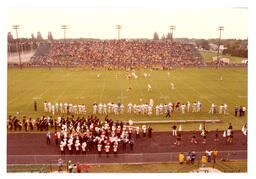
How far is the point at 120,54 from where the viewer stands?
4906 centimetres

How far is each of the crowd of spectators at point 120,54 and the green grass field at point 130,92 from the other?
12385 mm

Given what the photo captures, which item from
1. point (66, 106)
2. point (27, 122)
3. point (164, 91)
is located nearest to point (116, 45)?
point (164, 91)

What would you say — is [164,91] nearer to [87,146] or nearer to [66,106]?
[66,106]

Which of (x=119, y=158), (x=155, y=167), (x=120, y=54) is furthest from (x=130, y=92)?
(x=120, y=54)

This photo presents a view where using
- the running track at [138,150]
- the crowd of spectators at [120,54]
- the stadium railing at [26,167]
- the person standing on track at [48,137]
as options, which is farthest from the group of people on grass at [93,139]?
the crowd of spectators at [120,54]

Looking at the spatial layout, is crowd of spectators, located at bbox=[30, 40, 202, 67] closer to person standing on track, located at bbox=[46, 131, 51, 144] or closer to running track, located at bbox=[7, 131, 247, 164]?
running track, located at bbox=[7, 131, 247, 164]

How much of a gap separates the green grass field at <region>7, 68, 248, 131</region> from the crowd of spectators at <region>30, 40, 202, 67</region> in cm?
1239

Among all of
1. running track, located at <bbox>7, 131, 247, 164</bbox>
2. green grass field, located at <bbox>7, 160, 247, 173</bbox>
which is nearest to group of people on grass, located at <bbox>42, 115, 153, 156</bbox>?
running track, located at <bbox>7, 131, 247, 164</bbox>

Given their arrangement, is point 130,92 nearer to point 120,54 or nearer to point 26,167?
point 26,167

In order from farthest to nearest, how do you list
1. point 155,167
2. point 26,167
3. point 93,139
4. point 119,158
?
point 93,139, point 119,158, point 155,167, point 26,167

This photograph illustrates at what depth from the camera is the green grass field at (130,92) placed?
18.0m

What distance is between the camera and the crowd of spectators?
4484 centimetres

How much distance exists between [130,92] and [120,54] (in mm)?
26251

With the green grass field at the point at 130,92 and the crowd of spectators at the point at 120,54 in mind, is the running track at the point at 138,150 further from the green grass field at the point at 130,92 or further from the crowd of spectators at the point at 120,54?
A: the crowd of spectators at the point at 120,54
